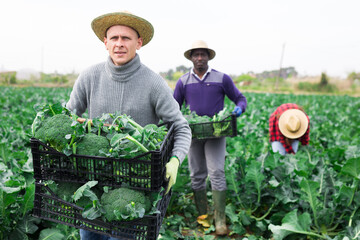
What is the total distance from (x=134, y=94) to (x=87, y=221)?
941mm

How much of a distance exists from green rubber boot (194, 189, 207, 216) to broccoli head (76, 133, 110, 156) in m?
2.52

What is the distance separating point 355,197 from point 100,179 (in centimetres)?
303

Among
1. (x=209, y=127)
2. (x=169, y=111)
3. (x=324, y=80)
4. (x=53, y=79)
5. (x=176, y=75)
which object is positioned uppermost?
(x=324, y=80)

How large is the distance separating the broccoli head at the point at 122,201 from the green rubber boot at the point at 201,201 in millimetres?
2443

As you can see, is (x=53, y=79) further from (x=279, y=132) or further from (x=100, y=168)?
(x=100, y=168)

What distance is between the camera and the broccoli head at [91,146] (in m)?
1.59

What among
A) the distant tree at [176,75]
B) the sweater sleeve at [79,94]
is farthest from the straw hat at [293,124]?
the distant tree at [176,75]

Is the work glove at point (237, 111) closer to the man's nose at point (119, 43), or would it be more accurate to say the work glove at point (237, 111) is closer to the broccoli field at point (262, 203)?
the broccoli field at point (262, 203)

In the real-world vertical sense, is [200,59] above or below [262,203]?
above

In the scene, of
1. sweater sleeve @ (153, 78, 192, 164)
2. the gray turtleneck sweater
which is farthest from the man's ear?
sweater sleeve @ (153, 78, 192, 164)

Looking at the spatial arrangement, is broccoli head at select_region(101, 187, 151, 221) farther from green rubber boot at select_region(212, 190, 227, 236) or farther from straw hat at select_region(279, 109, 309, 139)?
straw hat at select_region(279, 109, 309, 139)

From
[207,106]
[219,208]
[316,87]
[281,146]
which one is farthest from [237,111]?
[316,87]

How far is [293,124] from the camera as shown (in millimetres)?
4445

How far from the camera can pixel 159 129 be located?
1.87 m
